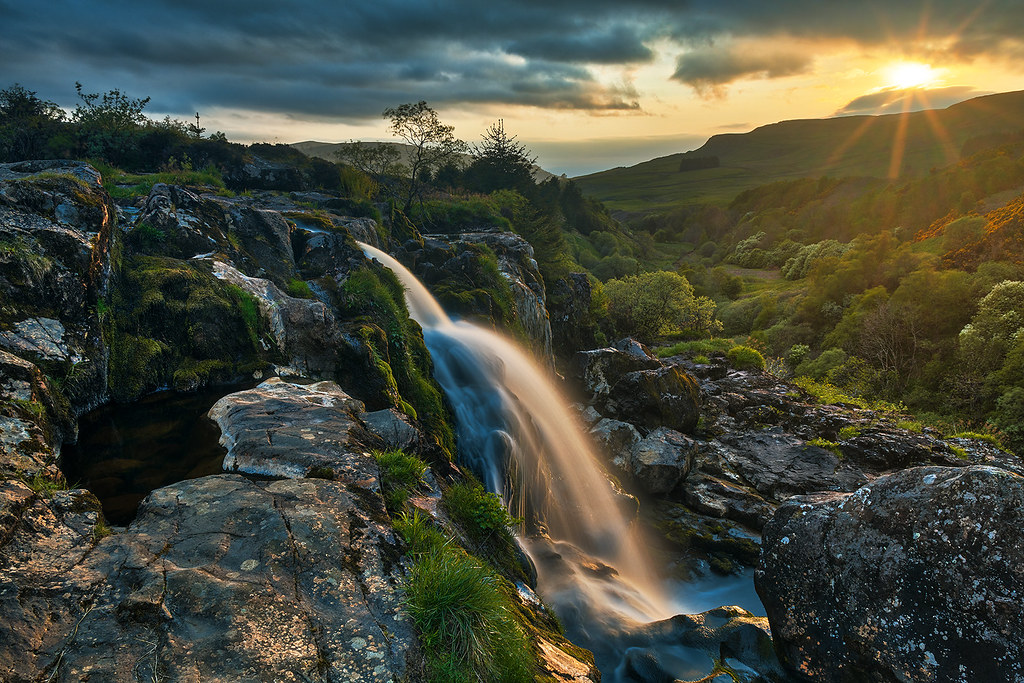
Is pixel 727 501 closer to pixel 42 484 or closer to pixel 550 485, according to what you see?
pixel 550 485

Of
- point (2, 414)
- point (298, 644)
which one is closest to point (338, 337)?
point (2, 414)

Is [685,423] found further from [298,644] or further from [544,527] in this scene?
[298,644]

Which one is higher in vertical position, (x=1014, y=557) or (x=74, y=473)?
(x=74, y=473)

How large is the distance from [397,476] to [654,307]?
143 ft

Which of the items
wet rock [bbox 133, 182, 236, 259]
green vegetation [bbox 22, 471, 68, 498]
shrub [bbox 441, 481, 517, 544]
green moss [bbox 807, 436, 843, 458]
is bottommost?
green moss [bbox 807, 436, 843, 458]

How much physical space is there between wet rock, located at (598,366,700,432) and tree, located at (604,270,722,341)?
2236cm

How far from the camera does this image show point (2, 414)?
220 inches

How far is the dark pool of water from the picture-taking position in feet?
21.1

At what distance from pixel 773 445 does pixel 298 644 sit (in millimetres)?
21045

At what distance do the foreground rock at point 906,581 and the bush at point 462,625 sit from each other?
6.56 metres

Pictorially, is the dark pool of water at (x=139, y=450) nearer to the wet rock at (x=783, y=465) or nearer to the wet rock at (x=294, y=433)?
the wet rock at (x=294, y=433)

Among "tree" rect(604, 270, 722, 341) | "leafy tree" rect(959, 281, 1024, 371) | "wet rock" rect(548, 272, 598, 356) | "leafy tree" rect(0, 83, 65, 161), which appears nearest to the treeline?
"leafy tree" rect(0, 83, 65, 161)

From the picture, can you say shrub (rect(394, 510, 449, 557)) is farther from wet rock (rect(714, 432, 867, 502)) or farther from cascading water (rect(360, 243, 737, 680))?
wet rock (rect(714, 432, 867, 502))

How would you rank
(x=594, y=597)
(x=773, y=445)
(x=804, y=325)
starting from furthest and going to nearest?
1. (x=804, y=325)
2. (x=773, y=445)
3. (x=594, y=597)
